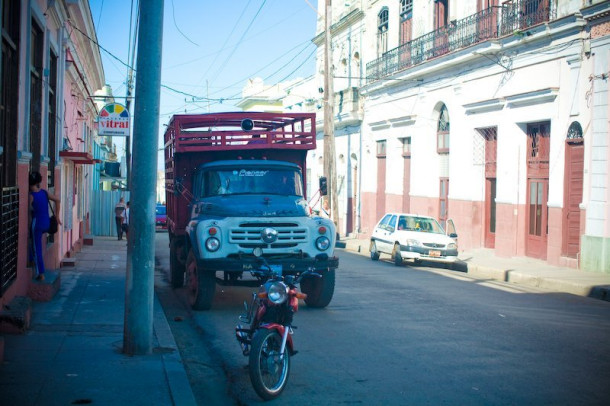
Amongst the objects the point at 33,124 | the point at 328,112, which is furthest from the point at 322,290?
the point at 328,112

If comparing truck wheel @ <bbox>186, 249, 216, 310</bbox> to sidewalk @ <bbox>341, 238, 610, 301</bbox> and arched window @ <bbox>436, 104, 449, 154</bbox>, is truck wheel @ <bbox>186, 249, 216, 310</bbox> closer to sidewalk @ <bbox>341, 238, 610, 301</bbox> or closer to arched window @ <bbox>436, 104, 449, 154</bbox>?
sidewalk @ <bbox>341, 238, 610, 301</bbox>

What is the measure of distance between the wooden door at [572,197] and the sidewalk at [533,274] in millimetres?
764

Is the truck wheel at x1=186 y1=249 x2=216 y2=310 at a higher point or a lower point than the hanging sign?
lower

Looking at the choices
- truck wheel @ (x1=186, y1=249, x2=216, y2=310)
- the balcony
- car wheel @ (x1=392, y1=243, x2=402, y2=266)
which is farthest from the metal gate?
truck wheel @ (x1=186, y1=249, x2=216, y2=310)

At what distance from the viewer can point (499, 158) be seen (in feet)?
79.6

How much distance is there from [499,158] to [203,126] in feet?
43.5

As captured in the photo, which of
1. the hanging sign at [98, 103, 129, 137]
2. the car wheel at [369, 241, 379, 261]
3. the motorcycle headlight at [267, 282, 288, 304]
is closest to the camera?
the motorcycle headlight at [267, 282, 288, 304]

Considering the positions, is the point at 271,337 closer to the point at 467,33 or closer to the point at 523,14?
the point at 523,14

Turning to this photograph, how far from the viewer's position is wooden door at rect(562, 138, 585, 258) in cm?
2000

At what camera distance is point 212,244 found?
36.7 feet

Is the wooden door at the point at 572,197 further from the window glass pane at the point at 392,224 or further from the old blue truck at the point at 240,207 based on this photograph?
the old blue truck at the point at 240,207

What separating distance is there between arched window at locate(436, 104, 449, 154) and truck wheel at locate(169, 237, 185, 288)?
16332mm

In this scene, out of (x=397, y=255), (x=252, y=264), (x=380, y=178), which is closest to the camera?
(x=252, y=264)

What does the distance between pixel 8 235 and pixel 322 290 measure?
4881 mm
